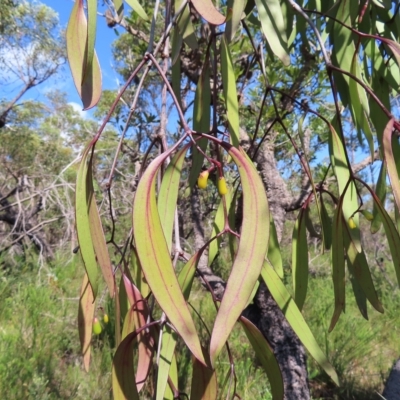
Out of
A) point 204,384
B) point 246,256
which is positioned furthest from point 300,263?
point 246,256

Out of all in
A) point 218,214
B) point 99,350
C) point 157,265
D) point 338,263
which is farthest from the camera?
point 99,350

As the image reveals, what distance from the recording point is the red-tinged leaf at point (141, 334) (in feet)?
1.66

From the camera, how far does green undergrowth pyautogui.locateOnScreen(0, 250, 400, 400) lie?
1355mm

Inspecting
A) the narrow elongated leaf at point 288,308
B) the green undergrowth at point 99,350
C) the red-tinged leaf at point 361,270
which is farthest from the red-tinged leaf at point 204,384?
the green undergrowth at point 99,350

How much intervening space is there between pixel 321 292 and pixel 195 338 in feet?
8.26

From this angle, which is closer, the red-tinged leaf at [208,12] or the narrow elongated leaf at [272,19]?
the red-tinged leaf at [208,12]

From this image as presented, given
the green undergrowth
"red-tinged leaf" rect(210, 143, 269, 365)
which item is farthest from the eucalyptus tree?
the green undergrowth

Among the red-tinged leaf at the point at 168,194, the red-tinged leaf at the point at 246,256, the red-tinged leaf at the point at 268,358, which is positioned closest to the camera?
the red-tinged leaf at the point at 246,256

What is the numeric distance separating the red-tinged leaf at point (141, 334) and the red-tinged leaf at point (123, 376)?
0.05 meters

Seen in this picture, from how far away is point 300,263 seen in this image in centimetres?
66

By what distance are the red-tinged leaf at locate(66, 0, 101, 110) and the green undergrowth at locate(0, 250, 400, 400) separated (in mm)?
793

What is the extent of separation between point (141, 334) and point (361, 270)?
0.31 meters

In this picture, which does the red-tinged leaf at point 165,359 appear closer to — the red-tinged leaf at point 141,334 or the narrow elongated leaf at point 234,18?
the red-tinged leaf at point 141,334

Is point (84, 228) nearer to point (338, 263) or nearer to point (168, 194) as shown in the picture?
point (168, 194)
